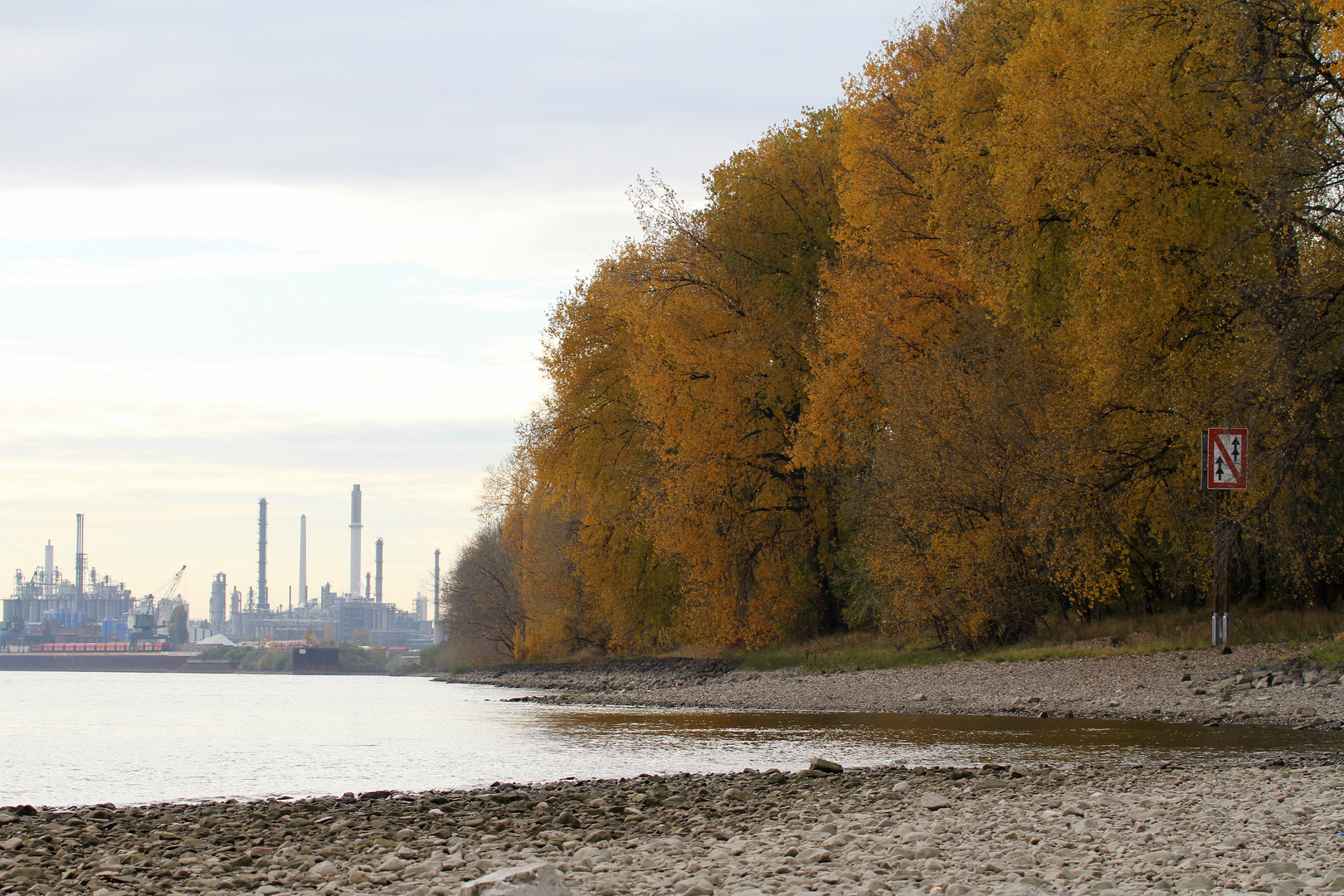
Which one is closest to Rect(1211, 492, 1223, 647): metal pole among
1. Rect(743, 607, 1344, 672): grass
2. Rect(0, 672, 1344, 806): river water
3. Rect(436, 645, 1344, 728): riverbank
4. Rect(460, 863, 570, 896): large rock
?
Rect(743, 607, 1344, 672): grass

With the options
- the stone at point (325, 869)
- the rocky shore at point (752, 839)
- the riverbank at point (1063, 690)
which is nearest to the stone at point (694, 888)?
the rocky shore at point (752, 839)

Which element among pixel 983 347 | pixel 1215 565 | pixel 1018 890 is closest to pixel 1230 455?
pixel 1215 565

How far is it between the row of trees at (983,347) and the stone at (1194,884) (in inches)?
477

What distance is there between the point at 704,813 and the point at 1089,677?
40.1ft

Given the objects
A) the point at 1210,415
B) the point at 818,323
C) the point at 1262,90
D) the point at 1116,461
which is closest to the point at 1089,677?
the point at 1116,461

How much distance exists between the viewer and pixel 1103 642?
23203 mm

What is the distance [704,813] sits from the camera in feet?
33.2

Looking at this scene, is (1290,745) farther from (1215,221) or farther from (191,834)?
(191,834)

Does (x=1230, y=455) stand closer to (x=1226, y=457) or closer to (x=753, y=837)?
(x=1226, y=457)

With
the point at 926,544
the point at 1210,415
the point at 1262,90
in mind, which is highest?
the point at 1262,90

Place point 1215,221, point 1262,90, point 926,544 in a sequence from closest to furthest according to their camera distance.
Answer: point 1262,90 → point 1215,221 → point 926,544

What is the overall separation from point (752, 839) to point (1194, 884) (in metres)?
3.27

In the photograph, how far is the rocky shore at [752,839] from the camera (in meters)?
6.91

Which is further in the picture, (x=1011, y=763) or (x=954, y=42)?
(x=954, y=42)
